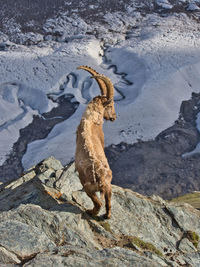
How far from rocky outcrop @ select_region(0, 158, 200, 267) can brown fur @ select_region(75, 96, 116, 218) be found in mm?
854

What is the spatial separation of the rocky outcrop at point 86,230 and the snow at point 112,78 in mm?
28257

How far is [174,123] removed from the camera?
4506 cm

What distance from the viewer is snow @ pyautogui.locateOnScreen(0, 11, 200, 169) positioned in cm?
4369

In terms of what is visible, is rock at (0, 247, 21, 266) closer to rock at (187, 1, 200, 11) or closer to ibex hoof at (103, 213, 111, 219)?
ibex hoof at (103, 213, 111, 219)

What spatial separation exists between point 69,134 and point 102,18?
3127cm

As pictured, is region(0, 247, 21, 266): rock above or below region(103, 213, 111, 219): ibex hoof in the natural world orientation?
above

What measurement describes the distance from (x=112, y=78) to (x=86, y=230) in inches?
1729

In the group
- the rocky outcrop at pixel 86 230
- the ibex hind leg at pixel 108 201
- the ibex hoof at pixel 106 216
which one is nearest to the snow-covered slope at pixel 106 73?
the rocky outcrop at pixel 86 230

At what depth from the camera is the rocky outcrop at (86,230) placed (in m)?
7.55

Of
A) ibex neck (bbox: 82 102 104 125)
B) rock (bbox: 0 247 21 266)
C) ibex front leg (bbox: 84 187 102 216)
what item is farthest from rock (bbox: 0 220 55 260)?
ibex neck (bbox: 82 102 104 125)

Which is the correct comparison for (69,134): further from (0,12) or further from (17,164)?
(0,12)

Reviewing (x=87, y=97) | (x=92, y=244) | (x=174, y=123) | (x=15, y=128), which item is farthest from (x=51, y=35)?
(x=92, y=244)

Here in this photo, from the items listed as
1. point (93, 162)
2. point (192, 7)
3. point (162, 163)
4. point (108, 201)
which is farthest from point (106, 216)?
point (192, 7)

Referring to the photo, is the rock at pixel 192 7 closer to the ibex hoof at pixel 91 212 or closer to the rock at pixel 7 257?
the ibex hoof at pixel 91 212
